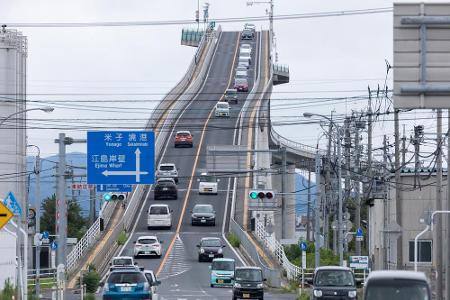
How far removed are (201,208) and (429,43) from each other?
54749mm

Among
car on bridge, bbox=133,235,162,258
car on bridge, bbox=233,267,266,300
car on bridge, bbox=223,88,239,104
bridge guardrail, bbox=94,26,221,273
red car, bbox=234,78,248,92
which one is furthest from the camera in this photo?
red car, bbox=234,78,248,92

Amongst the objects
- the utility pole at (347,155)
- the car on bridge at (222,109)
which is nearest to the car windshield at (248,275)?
the utility pole at (347,155)

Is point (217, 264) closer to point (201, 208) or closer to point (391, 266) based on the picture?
point (391, 266)

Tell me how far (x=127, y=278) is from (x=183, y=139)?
63.3 m

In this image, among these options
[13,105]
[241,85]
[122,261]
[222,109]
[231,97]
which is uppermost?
[241,85]

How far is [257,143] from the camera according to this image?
97750 millimetres

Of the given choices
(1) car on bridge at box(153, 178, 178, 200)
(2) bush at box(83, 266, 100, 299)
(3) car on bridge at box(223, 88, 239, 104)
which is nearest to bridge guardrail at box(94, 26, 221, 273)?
(1) car on bridge at box(153, 178, 178, 200)

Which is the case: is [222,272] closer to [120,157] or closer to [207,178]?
[120,157]

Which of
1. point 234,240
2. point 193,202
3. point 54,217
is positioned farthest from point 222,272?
point 54,217

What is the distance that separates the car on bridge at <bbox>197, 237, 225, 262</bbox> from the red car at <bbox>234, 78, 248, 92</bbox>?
55277 mm

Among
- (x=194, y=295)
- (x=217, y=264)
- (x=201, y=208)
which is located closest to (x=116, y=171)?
(x=194, y=295)

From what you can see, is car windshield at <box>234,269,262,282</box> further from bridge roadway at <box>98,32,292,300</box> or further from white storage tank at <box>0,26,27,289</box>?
white storage tank at <box>0,26,27,289</box>

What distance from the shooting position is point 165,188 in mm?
86312

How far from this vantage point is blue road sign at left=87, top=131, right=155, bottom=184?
47031mm
